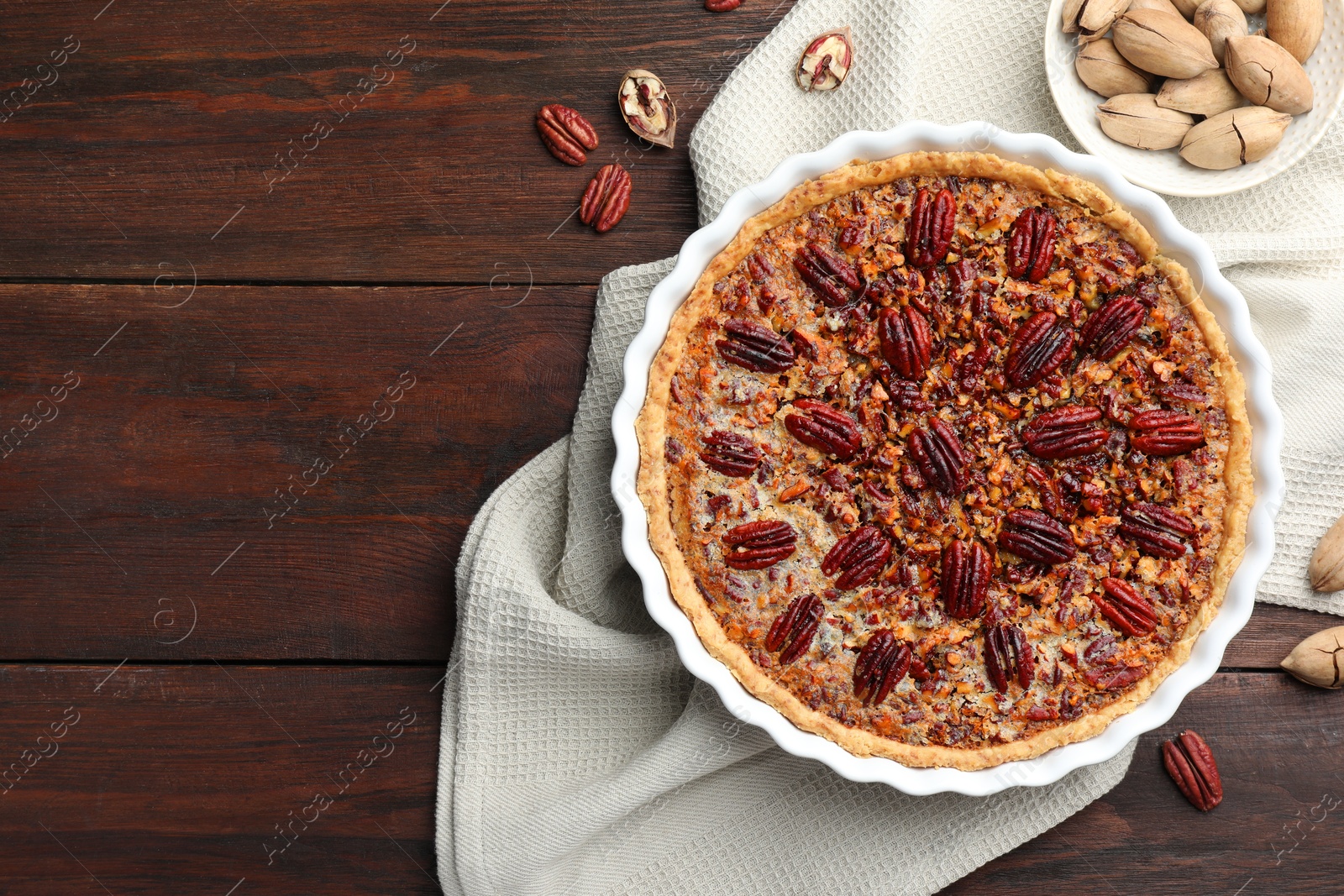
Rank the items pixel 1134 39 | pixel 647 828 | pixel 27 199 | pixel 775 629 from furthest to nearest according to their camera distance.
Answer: pixel 27 199 < pixel 647 828 < pixel 1134 39 < pixel 775 629

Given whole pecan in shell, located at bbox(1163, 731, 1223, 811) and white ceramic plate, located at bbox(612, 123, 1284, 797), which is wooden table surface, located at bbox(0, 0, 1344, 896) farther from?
white ceramic plate, located at bbox(612, 123, 1284, 797)

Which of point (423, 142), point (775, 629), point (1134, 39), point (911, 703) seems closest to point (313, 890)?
point (775, 629)

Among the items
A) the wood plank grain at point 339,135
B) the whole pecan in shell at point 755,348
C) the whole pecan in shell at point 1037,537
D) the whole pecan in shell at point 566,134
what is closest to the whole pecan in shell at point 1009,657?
the whole pecan in shell at point 1037,537

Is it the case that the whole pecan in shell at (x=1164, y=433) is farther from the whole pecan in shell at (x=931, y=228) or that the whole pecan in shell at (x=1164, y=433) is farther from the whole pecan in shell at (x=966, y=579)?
the whole pecan in shell at (x=931, y=228)

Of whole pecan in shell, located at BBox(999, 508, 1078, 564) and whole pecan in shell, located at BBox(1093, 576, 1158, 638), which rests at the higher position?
whole pecan in shell, located at BBox(999, 508, 1078, 564)

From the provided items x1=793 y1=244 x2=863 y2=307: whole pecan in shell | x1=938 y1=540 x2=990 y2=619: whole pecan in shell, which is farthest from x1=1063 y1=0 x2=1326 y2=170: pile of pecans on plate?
x1=938 y1=540 x2=990 y2=619: whole pecan in shell

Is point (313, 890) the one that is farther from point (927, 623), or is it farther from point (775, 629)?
point (927, 623)

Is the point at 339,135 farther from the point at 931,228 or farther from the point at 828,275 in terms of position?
the point at 931,228
